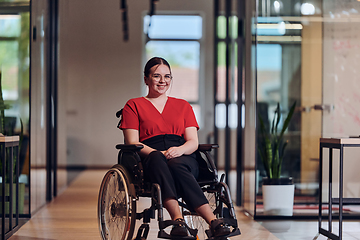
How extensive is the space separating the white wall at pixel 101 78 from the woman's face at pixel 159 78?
551 cm

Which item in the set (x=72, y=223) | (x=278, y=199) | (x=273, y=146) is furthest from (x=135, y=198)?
(x=273, y=146)

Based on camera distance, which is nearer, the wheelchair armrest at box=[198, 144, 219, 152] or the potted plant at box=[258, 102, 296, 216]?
the wheelchair armrest at box=[198, 144, 219, 152]

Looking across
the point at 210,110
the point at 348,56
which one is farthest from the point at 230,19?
the point at 210,110

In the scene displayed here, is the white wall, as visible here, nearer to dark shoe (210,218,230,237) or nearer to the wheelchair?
the wheelchair

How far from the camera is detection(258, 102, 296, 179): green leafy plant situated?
11.6ft

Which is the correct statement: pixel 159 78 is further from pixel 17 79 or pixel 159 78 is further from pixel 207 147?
pixel 17 79

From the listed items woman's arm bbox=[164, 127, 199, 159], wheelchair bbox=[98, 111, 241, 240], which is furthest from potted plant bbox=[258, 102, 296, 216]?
woman's arm bbox=[164, 127, 199, 159]

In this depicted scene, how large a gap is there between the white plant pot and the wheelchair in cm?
109

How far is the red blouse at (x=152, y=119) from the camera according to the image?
2.41 m

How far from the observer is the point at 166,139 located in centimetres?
242

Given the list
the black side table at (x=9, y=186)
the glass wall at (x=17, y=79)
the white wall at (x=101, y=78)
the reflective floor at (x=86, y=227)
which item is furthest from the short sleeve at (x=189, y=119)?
the white wall at (x=101, y=78)

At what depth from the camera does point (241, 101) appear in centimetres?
397

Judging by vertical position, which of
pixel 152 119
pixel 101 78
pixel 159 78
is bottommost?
pixel 152 119

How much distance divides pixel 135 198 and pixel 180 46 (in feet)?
20.8
